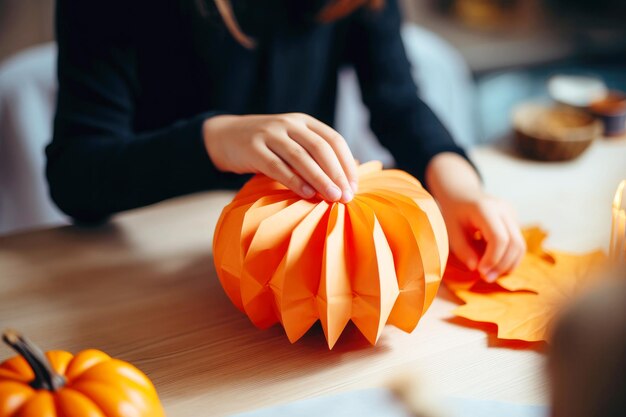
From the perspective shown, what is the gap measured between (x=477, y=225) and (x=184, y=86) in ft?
1.89

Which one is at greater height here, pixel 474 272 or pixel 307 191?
pixel 307 191

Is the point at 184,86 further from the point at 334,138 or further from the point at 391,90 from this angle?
the point at 334,138

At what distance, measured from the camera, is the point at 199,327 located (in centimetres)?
60

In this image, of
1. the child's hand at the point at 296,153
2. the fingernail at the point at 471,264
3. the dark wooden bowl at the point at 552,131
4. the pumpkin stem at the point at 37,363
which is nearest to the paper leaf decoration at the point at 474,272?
the fingernail at the point at 471,264

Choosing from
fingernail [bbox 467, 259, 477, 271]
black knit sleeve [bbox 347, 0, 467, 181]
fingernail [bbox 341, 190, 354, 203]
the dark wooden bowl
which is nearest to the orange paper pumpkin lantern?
fingernail [bbox 341, 190, 354, 203]

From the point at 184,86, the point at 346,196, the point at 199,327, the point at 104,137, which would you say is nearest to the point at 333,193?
the point at 346,196

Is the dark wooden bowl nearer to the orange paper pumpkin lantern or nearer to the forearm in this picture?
the forearm

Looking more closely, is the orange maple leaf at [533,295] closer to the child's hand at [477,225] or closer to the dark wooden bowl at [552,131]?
the child's hand at [477,225]

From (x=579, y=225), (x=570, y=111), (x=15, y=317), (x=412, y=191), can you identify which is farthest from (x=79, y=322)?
(x=570, y=111)

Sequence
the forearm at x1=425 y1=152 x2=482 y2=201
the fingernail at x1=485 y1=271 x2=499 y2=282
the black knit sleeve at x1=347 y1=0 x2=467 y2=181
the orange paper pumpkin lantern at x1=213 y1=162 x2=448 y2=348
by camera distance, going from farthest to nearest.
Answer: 1. the black knit sleeve at x1=347 y1=0 x2=467 y2=181
2. the forearm at x1=425 y1=152 x2=482 y2=201
3. the fingernail at x1=485 y1=271 x2=499 y2=282
4. the orange paper pumpkin lantern at x1=213 y1=162 x2=448 y2=348

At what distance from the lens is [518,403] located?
49 cm

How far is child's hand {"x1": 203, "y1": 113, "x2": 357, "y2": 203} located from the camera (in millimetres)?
561

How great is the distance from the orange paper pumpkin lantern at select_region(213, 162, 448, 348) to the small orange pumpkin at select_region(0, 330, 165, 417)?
0.48 ft

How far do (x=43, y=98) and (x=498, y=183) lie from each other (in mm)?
1040
